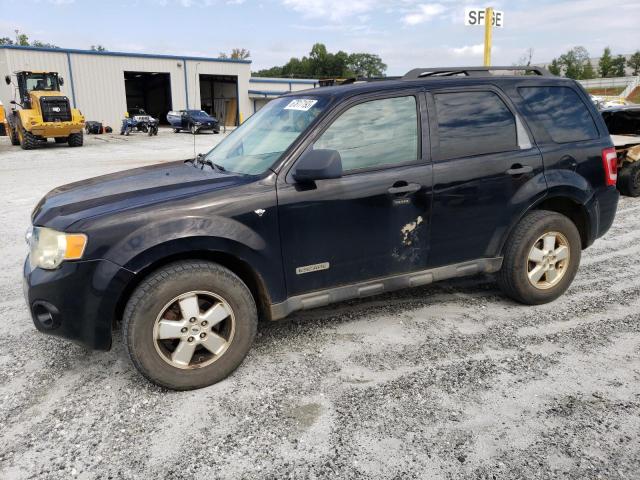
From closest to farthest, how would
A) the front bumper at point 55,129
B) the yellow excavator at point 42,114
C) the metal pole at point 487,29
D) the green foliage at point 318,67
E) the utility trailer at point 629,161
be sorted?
the utility trailer at point 629,161
the metal pole at point 487,29
the front bumper at point 55,129
the yellow excavator at point 42,114
the green foliage at point 318,67

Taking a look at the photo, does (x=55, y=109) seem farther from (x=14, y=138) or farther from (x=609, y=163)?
(x=609, y=163)

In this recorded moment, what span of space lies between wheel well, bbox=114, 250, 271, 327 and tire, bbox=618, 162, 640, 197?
8765mm

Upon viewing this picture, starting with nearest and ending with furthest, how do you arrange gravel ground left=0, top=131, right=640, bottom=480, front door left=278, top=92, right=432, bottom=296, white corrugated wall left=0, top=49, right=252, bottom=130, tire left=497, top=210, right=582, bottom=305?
gravel ground left=0, top=131, right=640, bottom=480, front door left=278, top=92, right=432, bottom=296, tire left=497, top=210, right=582, bottom=305, white corrugated wall left=0, top=49, right=252, bottom=130

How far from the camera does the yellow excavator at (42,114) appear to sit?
21.4 metres

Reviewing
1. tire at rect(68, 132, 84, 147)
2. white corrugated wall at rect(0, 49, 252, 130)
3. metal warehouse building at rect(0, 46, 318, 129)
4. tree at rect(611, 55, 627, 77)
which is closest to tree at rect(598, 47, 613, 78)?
tree at rect(611, 55, 627, 77)

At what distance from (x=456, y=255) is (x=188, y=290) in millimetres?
2061

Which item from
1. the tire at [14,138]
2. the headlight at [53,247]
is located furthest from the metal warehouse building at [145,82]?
the headlight at [53,247]

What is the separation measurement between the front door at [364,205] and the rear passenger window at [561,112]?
112 centimetres

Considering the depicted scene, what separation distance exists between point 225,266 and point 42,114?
72.4 feet

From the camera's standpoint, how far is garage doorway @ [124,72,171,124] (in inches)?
1863

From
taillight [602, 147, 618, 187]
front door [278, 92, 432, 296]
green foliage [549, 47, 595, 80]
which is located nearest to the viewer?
front door [278, 92, 432, 296]

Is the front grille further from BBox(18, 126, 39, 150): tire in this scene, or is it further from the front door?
the front door

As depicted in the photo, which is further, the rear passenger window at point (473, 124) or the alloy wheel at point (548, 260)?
the alloy wheel at point (548, 260)

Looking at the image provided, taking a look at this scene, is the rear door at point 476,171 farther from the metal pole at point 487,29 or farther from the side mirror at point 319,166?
the metal pole at point 487,29
